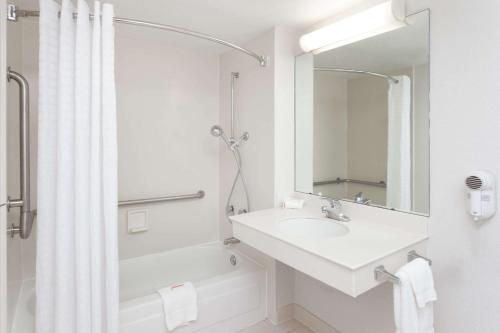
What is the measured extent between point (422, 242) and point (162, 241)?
6.54 feet

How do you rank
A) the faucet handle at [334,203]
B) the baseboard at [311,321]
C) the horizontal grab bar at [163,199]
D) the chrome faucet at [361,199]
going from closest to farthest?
the chrome faucet at [361,199], the faucet handle at [334,203], the baseboard at [311,321], the horizontal grab bar at [163,199]

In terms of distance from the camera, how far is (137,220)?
7.32ft

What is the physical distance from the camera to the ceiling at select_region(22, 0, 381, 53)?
1601 millimetres

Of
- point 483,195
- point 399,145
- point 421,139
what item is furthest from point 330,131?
point 483,195

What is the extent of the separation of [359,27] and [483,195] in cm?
104

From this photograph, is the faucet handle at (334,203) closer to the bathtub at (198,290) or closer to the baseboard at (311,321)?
the bathtub at (198,290)

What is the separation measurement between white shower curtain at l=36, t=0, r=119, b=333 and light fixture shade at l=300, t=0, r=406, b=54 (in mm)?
1184

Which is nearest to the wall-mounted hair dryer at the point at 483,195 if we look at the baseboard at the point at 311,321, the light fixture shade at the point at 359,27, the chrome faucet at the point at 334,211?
the chrome faucet at the point at 334,211

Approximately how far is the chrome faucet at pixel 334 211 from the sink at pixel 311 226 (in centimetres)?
3

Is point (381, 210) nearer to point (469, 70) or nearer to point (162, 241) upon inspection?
point (469, 70)

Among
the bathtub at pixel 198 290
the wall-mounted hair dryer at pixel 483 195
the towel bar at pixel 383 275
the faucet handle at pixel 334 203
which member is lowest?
the bathtub at pixel 198 290

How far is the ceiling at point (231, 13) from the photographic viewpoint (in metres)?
1.60

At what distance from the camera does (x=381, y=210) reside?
58.8 inches

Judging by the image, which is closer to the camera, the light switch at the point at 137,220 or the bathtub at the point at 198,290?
the bathtub at the point at 198,290
